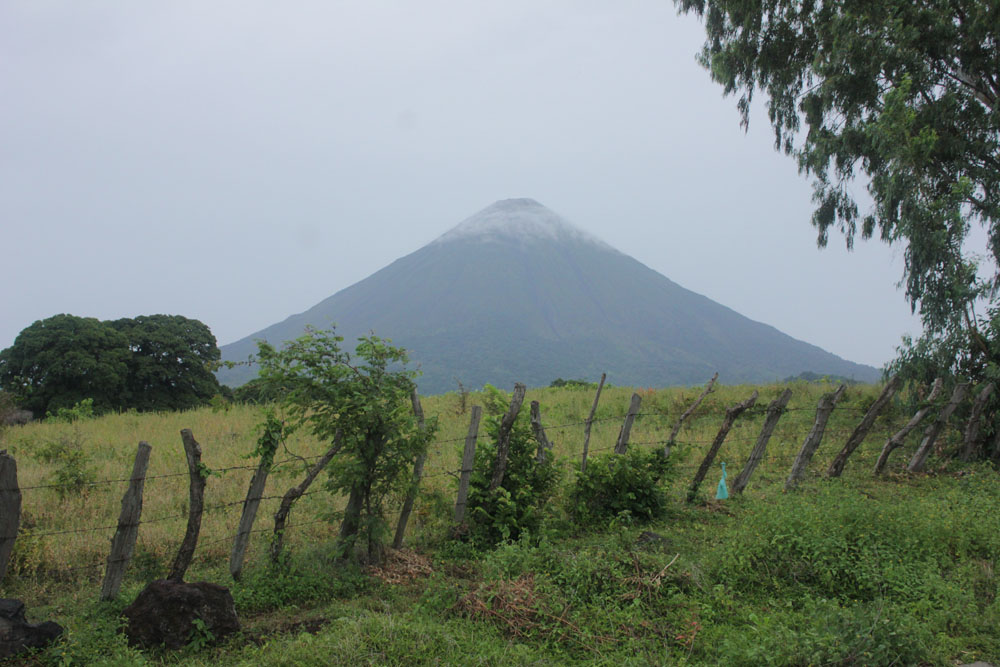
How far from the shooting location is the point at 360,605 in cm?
546

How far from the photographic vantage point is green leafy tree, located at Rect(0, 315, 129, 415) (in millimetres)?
22625

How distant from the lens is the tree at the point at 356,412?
19.6 ft

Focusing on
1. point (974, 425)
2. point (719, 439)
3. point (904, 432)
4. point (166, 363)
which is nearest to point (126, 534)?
point (719, 439)

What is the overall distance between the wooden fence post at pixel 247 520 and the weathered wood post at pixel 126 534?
0.84 m

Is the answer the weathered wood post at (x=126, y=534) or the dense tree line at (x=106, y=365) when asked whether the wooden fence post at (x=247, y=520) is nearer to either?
the weathered wood post at (x=126, y=534)

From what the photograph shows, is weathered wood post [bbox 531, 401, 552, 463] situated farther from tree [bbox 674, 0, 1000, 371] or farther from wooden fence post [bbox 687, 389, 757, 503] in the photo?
tree [bbox 674, 0, 1000, 371]

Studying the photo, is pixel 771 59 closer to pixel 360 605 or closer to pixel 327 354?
pixel 327 354

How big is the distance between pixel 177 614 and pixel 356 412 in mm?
2175

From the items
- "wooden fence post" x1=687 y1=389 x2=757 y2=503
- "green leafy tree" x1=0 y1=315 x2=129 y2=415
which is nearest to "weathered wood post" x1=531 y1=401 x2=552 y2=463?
"wooden fence post" x1=687 y1=389 x2=757 y2=503

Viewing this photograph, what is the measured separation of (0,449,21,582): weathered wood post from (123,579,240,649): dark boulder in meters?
1.00

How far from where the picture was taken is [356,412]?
6.05m

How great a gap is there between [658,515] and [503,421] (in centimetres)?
263

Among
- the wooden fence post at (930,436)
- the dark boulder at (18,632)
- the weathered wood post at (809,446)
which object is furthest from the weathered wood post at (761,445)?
the dark boulder at (18,632)

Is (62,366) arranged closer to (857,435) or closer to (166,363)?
(166,363)
